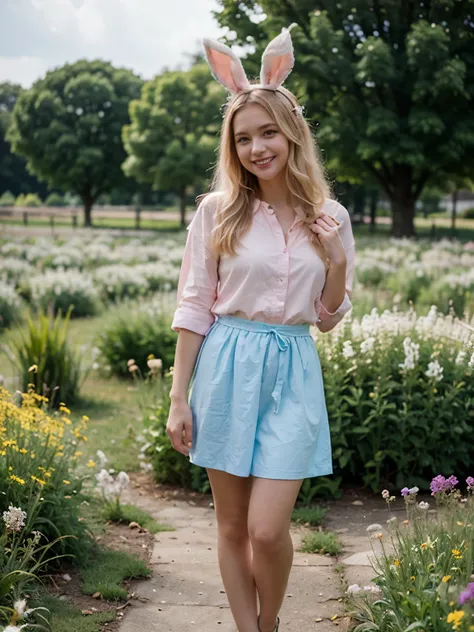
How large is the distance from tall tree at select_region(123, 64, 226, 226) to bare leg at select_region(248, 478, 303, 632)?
113 feet

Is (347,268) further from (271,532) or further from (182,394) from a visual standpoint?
(271,532)

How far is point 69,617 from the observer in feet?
10.6

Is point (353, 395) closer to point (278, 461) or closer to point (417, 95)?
point (278, 461)

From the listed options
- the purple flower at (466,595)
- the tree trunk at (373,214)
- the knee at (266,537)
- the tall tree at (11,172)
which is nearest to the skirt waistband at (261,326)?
the knee at (266,537)

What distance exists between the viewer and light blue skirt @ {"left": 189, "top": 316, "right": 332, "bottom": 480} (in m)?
2.63

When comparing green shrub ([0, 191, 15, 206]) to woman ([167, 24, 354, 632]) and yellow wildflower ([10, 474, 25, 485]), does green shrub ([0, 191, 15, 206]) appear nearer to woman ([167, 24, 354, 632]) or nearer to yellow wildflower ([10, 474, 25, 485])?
yellow wildflower ([10, 474, 25, 485])

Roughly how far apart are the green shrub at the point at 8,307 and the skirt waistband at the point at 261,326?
346 inches

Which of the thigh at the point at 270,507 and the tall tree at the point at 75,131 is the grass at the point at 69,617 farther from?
the tall tree at the point at 75,131

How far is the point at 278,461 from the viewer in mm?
2592

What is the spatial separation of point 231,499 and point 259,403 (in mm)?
355

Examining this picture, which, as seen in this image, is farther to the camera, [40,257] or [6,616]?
[40,257]

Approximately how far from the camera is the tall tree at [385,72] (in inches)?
807

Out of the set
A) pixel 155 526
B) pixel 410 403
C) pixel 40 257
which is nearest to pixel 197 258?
pixel 155 526

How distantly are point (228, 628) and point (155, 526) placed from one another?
1.30 m
